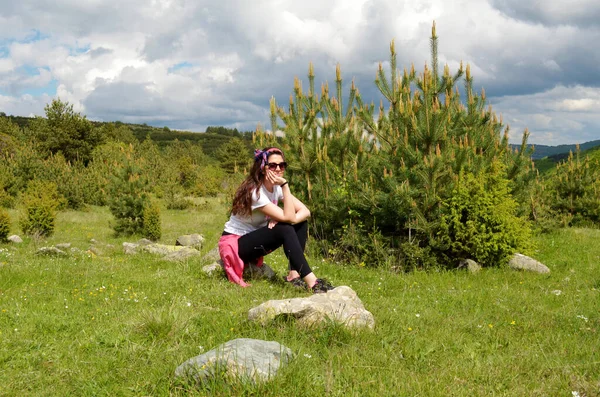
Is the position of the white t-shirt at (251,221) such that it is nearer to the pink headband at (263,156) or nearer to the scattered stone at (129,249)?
the pink headband at (263,156)

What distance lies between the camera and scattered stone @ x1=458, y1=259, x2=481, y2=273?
7617 mm

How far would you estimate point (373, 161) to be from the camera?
8.63 m

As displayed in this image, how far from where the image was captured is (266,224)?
5941mm

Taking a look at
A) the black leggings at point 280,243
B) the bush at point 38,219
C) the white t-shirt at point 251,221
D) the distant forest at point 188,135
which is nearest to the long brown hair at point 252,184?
the white t-shirt at point 251,221

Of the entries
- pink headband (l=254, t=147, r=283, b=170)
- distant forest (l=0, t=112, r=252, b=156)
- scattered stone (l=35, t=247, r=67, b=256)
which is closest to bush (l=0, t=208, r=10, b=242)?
scattered stone (l=35, t=247, r=67, b=256)

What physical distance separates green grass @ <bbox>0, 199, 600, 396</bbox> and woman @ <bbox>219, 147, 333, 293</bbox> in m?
0.34

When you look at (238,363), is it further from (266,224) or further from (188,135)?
(188,135)

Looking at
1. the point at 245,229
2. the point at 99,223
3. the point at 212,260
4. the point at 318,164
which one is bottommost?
the point at 99,223

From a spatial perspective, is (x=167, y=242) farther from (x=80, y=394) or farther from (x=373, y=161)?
(x=80, y=394)

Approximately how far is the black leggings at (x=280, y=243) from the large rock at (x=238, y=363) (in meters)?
2.27

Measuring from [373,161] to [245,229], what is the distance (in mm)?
3610

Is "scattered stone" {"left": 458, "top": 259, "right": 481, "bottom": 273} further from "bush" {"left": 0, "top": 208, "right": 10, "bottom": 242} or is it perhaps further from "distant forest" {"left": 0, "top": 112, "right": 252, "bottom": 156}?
"distant forest" {"left": 0, "top": 112, "right": 252, "bottom": 156}

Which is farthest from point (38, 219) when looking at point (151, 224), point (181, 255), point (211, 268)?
point (211, 268)

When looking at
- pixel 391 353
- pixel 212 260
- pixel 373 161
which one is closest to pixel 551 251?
pixel 373 161
